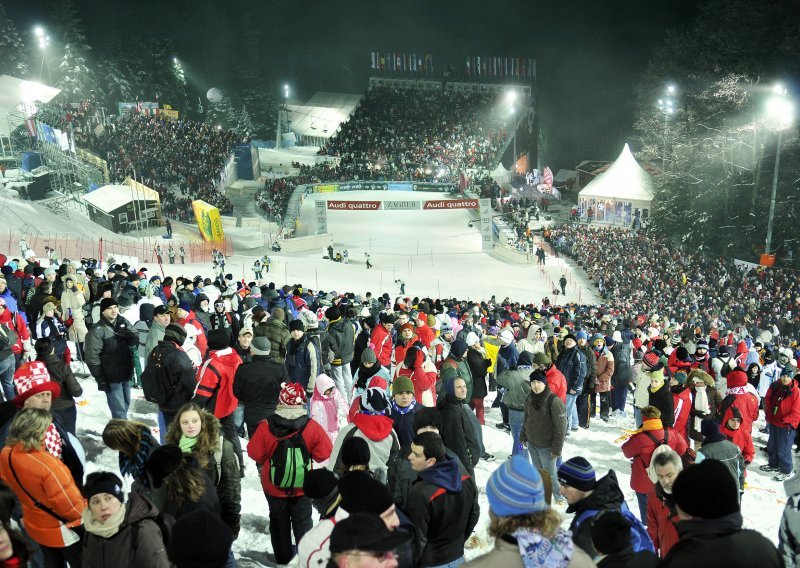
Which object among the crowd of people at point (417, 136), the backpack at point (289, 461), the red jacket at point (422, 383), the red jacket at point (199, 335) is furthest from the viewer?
the crowd of people at point (417, 136)

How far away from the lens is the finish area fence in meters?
23.6

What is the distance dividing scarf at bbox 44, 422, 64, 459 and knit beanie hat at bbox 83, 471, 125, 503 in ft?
3.42

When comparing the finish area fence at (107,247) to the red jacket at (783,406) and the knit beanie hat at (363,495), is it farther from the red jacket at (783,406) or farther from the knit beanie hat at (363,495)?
the knit beanie hat at (363,495)

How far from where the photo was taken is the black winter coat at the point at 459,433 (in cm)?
582

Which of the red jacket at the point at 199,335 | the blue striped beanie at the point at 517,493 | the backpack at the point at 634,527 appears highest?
the blue striped beanie at the point at 517,493

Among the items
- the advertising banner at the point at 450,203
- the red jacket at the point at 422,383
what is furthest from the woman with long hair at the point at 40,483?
the advertising banner at the point at 450,203

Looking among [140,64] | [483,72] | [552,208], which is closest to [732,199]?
[552,208]

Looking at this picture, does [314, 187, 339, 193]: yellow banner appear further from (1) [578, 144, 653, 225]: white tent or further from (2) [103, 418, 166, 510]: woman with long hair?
(2) [103, 418, 166, 510]: woman with long hair

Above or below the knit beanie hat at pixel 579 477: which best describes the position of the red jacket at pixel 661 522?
below

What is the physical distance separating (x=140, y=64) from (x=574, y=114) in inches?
1594

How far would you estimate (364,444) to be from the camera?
167 inches

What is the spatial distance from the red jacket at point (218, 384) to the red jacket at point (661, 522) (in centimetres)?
357

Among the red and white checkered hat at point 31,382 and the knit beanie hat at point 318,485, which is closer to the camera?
the knit beanie hat at point 318,485

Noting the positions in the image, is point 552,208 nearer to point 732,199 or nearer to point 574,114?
point 732,199
